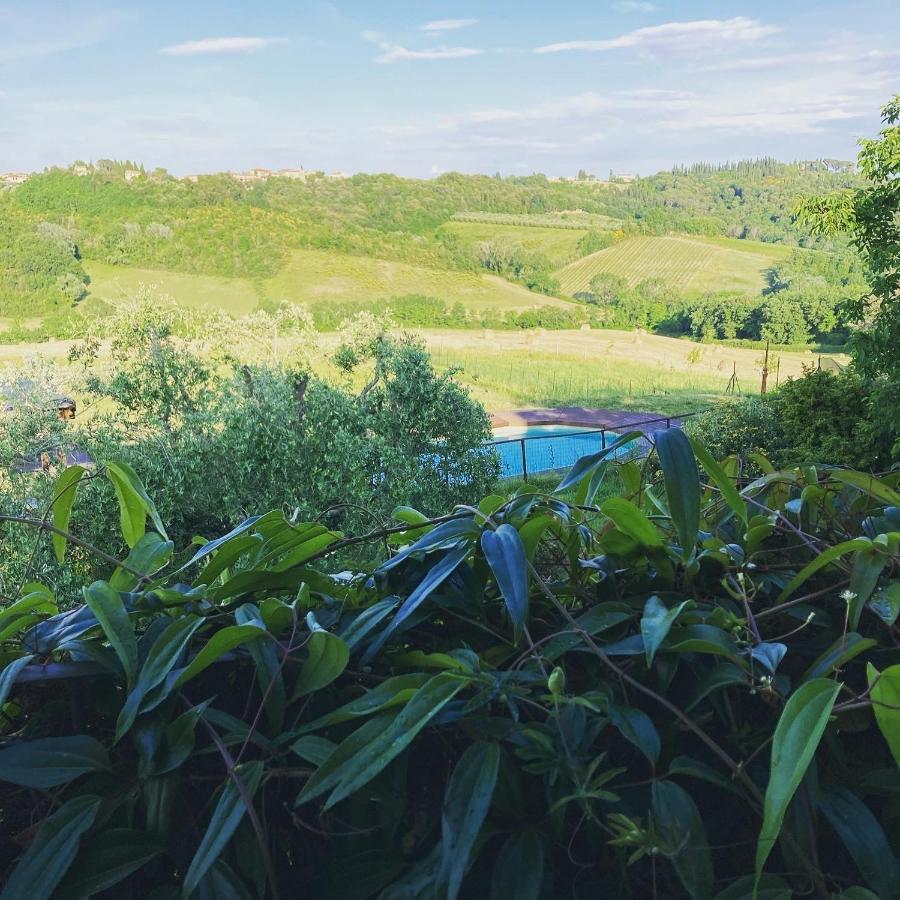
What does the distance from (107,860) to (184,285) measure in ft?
124

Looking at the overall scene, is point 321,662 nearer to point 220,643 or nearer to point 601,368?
point 220,643

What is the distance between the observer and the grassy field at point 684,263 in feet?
116

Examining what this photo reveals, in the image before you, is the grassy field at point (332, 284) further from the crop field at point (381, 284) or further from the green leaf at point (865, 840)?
the green leaf at point (865, 840)

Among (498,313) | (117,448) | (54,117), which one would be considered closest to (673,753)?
(117,448)

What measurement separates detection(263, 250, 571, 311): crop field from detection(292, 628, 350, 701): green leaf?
35754 mm

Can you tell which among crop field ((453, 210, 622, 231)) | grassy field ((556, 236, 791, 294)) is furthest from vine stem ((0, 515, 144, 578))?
crop field ((453, 210, 622, 231))

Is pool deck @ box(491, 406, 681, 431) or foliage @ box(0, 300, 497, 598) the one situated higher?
foliage @ box(0, 300, 497, 598)

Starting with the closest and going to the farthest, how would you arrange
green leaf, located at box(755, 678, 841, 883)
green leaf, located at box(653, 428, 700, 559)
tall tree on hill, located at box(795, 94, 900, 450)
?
green leaf, located at box(755, 678, 841, 883), green leaf, located at box(653, 428, 700, 559), tall tree on hill, located at box(795, 94, 900, 450)

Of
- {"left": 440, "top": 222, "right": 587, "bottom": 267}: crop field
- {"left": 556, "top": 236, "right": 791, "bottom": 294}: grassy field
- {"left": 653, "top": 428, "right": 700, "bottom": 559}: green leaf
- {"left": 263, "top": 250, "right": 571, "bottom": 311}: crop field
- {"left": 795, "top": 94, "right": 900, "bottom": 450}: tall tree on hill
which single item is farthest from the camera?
{"left": 440, "top": 222, "right": 587, "bottom": 267}: crop field

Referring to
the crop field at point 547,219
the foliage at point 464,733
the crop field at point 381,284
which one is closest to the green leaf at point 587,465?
the foliage at point 464,733

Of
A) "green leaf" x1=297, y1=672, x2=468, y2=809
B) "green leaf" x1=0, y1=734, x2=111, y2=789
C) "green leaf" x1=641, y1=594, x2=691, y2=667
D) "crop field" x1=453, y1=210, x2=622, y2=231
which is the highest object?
"crop field" x1=453, y1=210, x2=622, y2=231

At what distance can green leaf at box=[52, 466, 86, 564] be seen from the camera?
0.38m

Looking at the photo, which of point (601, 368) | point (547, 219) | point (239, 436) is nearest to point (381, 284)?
point (547, 219)

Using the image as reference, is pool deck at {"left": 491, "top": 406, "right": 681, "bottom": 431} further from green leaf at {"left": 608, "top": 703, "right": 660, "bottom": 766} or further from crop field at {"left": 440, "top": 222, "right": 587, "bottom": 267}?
green leaf at {"left": 608, "top": 703, "right": 660, "bottom": 766}
